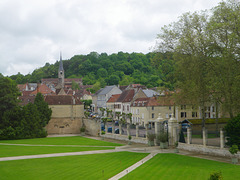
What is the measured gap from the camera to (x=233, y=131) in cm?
2452

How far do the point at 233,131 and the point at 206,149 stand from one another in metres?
4.37

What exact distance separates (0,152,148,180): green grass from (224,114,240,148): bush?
806 cm

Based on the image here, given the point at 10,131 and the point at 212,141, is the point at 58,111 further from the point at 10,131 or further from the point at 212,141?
the point at 212,141

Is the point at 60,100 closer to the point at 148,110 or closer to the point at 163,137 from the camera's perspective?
the point at 148,110

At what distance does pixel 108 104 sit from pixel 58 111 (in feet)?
111

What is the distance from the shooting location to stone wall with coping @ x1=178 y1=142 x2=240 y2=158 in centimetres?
2600

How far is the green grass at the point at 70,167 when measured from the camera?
19.8m

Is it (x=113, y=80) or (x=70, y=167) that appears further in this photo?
(x=113, y=80)

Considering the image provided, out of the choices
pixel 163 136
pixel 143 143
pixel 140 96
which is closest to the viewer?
pixel 163 136

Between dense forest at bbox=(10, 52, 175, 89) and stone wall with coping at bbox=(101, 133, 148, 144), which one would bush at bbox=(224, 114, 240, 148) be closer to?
stone wall with coping at bbox=(101, 133, 148, 144)

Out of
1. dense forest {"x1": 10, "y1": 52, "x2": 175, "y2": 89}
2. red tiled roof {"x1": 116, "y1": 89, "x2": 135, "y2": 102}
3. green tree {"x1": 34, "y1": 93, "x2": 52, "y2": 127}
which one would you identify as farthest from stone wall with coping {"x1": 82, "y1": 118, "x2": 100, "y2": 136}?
dense forest {"x1": 10, "y1": 52, "x2": 175, "y2": 89}

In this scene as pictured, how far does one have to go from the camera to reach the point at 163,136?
3183 cm

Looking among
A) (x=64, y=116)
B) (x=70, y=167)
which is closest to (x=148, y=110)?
(x=64, y=116)

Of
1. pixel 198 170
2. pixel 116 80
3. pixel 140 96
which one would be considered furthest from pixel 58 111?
pixel 116 80
